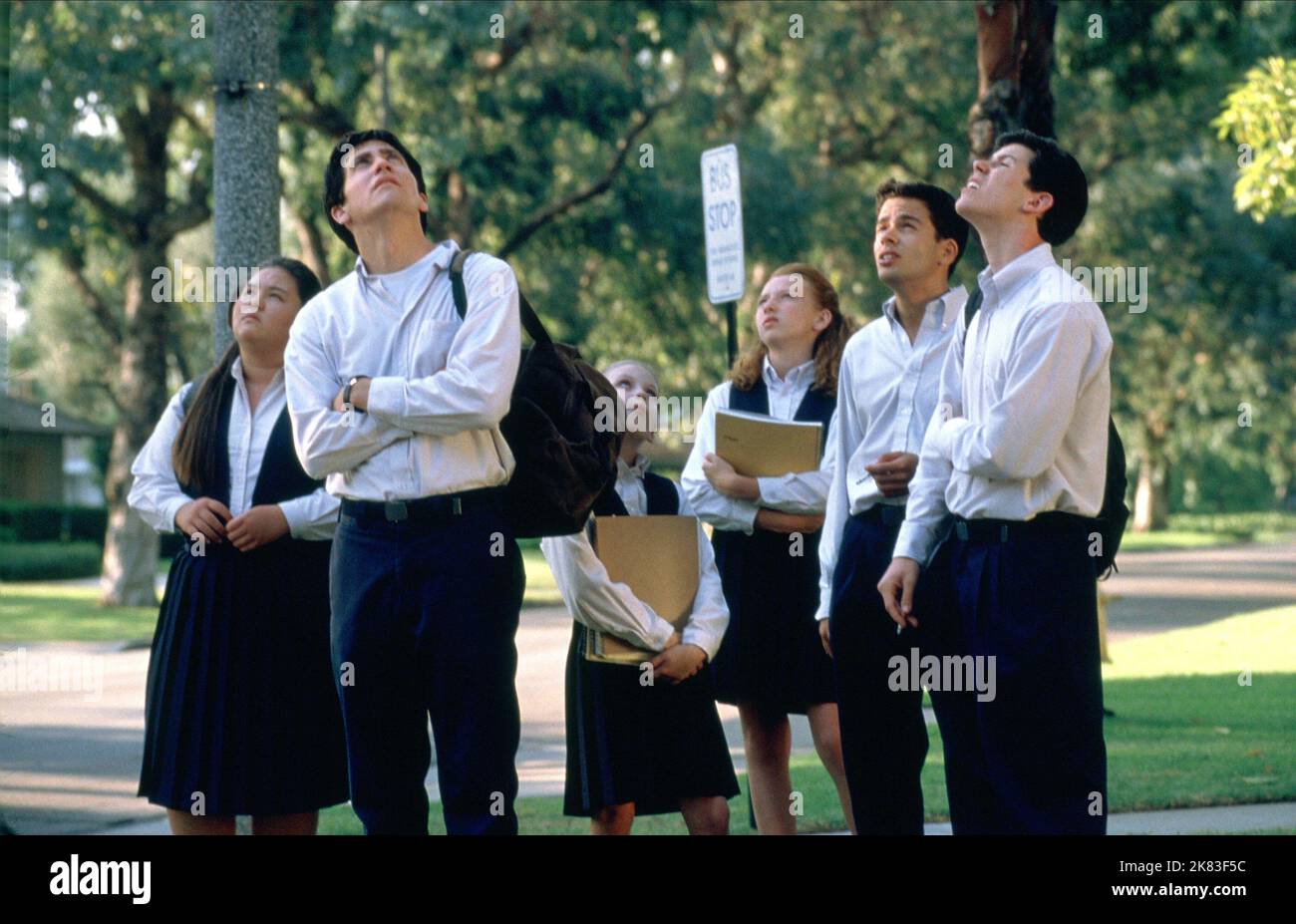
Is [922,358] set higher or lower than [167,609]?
higher

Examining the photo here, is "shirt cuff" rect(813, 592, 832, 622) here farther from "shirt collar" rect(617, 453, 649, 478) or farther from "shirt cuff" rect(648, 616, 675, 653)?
"shirt collar" rect(617, 453, 649, 478)

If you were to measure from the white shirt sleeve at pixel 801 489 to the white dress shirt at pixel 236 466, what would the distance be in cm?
169

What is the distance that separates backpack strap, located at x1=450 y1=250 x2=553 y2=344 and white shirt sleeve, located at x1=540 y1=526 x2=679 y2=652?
73cm

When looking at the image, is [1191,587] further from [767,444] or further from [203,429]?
[203,429]

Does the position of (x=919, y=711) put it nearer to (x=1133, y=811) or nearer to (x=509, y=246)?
(x=1133, y=811)

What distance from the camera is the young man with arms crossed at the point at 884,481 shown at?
18.3 feet

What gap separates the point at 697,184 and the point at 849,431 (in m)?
20.4

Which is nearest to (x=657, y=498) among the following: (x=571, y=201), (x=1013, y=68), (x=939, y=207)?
(x=939, y=207)

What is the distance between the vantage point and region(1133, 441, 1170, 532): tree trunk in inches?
2184

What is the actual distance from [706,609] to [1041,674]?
1.54m

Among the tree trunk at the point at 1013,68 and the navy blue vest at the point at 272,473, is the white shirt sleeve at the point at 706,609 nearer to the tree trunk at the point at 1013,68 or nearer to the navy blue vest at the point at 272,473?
the navy blue vest at the point at 272,473

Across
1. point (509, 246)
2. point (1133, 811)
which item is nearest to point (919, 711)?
point (1133, 811)

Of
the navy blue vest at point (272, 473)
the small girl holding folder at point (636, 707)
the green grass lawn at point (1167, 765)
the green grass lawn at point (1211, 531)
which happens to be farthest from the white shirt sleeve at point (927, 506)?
the green grass lawn at point (1211, 531)
